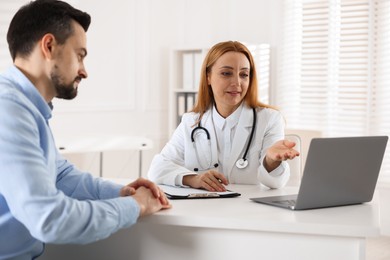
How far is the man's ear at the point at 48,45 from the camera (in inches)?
59.2

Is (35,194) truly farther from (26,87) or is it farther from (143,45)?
(143,45)

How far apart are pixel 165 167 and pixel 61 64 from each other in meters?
0.91

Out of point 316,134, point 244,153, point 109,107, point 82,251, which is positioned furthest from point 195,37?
point 82,251

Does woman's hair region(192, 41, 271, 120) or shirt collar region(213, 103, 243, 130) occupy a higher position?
woman's hair region(192, 41, 271, 120)

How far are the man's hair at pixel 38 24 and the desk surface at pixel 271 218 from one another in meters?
0.57

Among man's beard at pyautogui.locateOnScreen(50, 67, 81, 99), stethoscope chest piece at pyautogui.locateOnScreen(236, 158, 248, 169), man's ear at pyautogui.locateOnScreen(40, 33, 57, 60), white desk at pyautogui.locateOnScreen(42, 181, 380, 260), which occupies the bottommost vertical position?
white desk at pyautogui.locateOnScreen(42, 181, 380, 260)

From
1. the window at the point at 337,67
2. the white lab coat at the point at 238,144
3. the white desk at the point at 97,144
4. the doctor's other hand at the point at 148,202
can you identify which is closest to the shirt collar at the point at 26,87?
the doctor's other hand at the point at 148,202

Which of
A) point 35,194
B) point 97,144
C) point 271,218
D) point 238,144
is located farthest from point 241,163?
point 97,144

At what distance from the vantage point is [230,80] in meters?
2.58

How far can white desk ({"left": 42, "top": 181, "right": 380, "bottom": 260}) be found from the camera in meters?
1.56

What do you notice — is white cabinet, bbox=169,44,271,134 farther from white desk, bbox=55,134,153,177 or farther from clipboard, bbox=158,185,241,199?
clipboard, bbox=158,185,241,199

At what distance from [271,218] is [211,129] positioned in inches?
41.0

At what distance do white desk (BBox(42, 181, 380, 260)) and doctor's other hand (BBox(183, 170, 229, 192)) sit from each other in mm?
261

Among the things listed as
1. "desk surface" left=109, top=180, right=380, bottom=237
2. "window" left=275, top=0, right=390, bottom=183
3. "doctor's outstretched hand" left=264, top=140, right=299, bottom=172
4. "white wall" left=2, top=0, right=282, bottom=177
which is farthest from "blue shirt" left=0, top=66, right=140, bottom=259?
"window" left=275, top=0, right=390, bottom=183
